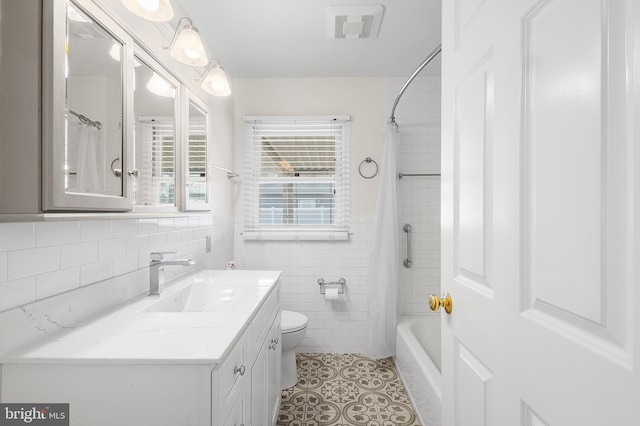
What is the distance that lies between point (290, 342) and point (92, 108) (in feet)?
5.73

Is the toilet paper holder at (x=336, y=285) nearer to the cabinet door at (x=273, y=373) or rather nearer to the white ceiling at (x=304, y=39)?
the cabinet door at (x=273, y=373)

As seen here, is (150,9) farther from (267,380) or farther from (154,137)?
(267,380)

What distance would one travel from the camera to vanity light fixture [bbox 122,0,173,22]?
1.03 metres

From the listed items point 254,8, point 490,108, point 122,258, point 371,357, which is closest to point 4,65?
point 122,258

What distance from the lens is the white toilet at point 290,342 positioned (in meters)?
2.07

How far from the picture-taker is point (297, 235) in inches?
107

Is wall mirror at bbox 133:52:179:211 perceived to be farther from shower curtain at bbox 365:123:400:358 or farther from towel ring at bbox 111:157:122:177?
shower curtain at bbox 365:123:400:358

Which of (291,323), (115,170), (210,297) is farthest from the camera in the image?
(291,323)

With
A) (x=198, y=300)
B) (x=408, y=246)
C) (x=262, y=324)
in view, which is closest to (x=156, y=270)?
(x=198, y=300)

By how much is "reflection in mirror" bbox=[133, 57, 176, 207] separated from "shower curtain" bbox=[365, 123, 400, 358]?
5.32 feet

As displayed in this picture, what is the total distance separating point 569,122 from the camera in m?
0.53

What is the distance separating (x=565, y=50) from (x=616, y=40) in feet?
0.34

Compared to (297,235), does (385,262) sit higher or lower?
lower

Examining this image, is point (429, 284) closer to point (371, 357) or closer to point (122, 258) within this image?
point (371, 357)
